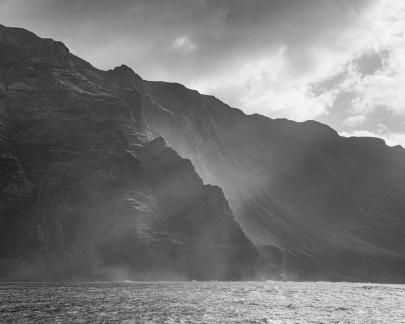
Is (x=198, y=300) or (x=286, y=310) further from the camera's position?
(x=198, y=300)

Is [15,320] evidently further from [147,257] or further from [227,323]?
[147,257]

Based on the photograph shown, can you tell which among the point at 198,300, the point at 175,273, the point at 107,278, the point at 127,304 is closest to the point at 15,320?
the point at 127,304

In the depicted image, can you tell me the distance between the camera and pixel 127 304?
92062mm

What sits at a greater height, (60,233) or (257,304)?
(60,233)

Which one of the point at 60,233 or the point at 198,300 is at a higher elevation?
the point at 60,233

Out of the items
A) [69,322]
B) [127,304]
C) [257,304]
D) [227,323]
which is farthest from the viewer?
[257,304]

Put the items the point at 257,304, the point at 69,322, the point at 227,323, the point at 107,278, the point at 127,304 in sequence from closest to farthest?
the point at 69,322, the point at 227,323, the point at 127,304, the point at 257,304, the point at 107,278

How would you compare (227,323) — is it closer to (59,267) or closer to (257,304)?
(257,304)

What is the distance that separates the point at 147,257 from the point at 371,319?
4693 inches

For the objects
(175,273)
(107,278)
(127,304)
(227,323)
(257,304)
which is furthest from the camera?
(175,273)

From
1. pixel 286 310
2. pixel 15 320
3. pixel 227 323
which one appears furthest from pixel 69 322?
pixel 286 310

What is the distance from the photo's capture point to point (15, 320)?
68.3m

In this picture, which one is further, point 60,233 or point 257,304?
point 60,233

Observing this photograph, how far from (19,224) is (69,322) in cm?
14109
